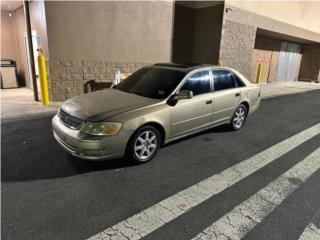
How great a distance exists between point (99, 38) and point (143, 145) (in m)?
5.84

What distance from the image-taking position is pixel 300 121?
7.29m

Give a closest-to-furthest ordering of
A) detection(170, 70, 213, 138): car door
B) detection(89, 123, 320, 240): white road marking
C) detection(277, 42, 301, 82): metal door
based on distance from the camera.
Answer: detection(89, 123, 320, 240): white road marking, detection(170, 70, 213, 138): car door, detection(277, 42, 301, 82): metal door

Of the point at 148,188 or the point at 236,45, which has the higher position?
the point at 236,45

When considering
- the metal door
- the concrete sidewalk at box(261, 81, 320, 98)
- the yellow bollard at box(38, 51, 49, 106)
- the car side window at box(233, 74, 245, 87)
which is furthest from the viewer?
the metal door

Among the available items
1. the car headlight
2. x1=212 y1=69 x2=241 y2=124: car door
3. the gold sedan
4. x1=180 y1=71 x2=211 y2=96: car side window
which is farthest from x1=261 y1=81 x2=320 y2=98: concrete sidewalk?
the car headlight

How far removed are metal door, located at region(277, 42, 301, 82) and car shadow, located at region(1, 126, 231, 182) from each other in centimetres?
1850

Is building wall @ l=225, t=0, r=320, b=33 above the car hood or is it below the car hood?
above

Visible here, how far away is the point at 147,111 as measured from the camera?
12.8ft

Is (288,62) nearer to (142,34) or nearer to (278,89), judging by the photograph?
(278,89)

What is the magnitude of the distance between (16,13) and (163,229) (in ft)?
39.2

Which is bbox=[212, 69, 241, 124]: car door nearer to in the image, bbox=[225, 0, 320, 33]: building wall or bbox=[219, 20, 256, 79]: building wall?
bbox=[219, 20, 256, 79]: building wall

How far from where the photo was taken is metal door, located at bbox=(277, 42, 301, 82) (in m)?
18.8

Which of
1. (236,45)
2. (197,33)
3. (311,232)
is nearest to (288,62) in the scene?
(236,45)

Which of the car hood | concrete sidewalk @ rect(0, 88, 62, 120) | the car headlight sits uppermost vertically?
the car hood
